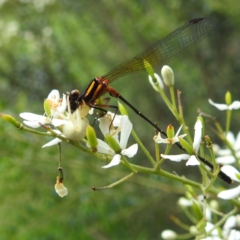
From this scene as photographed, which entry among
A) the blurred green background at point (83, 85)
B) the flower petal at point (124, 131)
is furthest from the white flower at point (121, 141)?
the blurred green background at point (83, 85)

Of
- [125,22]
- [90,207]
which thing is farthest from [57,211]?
[125,22]

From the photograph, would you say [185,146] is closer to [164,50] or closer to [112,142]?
[112,142]

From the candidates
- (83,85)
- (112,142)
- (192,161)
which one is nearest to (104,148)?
(112,142)

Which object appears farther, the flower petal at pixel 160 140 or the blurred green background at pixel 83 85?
the blurred green background at pixel 83 85

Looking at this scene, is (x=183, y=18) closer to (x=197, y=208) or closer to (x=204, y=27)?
(x=204, y=27)

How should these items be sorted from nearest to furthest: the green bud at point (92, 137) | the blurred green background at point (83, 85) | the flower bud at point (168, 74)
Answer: the green bud at point (92, 137) → the flower bud at point (168, 74) → the blurred green background at point (83, 85)

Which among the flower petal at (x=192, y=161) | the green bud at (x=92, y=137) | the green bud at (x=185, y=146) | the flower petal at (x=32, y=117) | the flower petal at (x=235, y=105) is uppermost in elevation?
the flower petal at (x=32, y=117)

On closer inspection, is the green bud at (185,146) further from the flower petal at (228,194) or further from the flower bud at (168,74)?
the flower bud at (168,74)

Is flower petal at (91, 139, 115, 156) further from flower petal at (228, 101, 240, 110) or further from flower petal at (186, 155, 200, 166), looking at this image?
flower petal at (228, 101, 240, 110)
